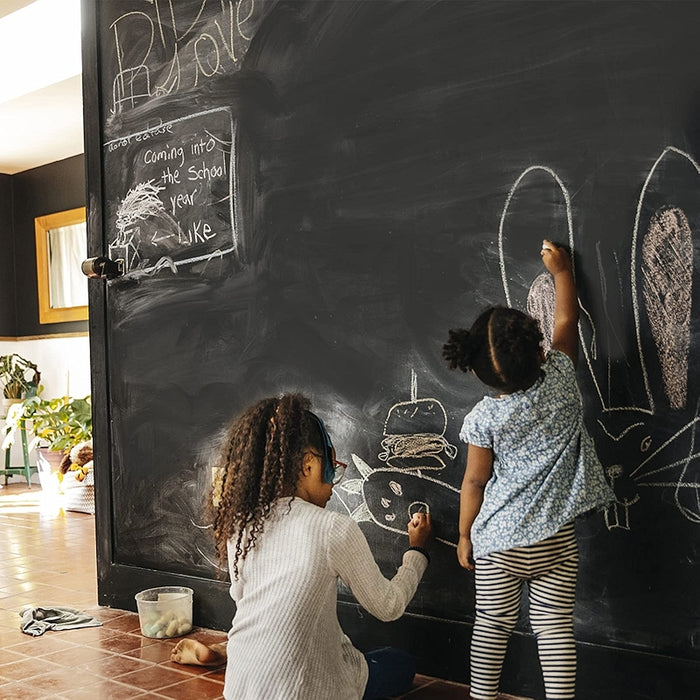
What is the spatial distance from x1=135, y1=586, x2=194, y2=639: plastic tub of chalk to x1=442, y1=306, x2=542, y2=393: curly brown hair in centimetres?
147

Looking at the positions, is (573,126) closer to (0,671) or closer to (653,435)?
(653,435)

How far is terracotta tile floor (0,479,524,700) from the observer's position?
2465 mm

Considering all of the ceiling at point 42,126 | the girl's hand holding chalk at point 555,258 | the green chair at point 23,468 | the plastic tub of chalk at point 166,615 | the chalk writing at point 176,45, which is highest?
the ceiling at point 42,126

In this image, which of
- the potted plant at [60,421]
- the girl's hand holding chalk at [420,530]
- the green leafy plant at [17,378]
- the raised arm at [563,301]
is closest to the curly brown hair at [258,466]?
the girl's hand holding chalk at [420,530]

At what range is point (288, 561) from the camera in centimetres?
188

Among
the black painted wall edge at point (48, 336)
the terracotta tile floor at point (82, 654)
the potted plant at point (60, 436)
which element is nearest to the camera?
the terracotta tile floor at point (82, 654)

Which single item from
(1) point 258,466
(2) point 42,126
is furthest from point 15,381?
(1) point 258,466

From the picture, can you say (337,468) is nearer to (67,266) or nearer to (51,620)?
(51,620)

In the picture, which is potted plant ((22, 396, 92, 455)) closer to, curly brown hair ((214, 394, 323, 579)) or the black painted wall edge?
the black painted wall edge

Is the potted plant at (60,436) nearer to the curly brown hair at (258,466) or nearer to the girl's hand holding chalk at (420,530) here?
the girl's hand holding chalk at (420,530)

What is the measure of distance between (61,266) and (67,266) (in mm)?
90

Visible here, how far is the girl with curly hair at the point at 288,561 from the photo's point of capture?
1.87 m

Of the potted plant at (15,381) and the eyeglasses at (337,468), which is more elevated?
the potted plant at (15,381)

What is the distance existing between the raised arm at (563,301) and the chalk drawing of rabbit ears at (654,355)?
33 mm
